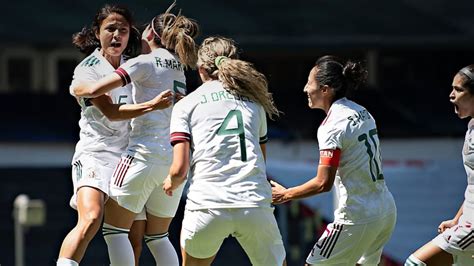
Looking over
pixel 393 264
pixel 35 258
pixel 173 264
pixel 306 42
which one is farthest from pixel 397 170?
pixel 173 264

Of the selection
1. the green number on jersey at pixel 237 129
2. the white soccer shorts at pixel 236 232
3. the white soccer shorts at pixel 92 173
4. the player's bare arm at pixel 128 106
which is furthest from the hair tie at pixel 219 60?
the white soccer shorts at pixel 92 173

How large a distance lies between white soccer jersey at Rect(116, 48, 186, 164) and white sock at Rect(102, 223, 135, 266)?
43 centimetres

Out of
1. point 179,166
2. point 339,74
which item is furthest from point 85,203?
point 339,74

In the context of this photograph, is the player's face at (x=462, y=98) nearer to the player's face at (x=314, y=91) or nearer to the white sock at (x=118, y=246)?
the player's face at (x=314, y=91)

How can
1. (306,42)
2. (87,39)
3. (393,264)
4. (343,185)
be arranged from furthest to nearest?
1. (306,42)
2. (393,264)
3. (87,39)
4. (343,185)

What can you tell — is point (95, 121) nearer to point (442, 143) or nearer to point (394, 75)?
point (442, 143)

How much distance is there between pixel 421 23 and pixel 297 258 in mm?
4878

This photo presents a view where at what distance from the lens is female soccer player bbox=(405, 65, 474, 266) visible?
6.25 m

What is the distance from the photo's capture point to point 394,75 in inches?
754

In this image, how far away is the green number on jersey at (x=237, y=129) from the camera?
19.1 feet

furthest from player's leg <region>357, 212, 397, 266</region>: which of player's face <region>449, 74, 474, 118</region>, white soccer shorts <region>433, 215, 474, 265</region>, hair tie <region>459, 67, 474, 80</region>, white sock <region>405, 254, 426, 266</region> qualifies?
hair tie <region>459, 67, 474, 80</region>

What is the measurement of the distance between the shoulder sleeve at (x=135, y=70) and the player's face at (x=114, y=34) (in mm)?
208

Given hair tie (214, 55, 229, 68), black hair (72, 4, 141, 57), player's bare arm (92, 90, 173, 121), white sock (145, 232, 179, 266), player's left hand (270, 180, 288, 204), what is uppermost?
black hair (72, 4, 141, 57)

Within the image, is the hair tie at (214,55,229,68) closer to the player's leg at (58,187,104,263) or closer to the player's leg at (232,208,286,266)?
the player's leg at (232,208,286,266)
